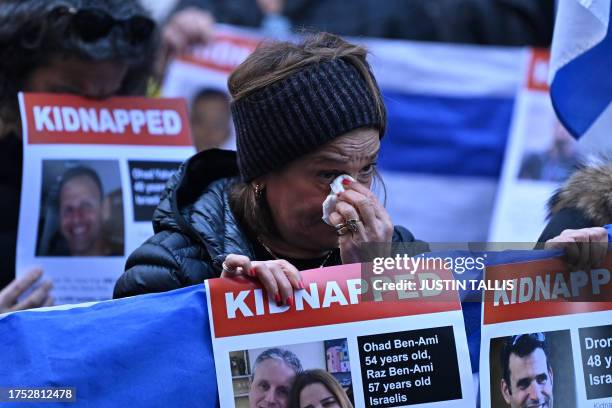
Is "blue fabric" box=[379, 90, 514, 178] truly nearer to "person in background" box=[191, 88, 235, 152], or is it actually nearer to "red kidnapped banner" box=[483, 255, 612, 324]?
"person in background" box=[191, 88, 235, 152]

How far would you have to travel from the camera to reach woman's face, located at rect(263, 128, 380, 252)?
2.56 meters

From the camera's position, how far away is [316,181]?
2.58 m

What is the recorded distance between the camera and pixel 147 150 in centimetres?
357

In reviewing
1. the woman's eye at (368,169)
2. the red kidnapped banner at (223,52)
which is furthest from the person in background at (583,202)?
the red kidnapped banner at (223,52)

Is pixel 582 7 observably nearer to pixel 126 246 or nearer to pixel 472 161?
pixel 126 246

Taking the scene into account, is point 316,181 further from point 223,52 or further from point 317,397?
point 223,52

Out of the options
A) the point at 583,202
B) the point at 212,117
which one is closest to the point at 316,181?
the point at 583,202

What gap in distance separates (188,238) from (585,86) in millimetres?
1241

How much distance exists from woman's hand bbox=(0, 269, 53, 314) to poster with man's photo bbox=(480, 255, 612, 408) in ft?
4.47

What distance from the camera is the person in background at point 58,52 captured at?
3.51 metres

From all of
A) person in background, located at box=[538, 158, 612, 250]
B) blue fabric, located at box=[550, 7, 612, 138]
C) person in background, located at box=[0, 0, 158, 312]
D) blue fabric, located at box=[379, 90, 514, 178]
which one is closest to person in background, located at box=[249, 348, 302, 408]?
person in background, located at box=[538, 158, 612, 250]

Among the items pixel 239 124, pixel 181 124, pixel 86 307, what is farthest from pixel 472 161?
pixel 86 307

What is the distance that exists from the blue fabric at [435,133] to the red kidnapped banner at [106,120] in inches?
94.6

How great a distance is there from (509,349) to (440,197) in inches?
145
